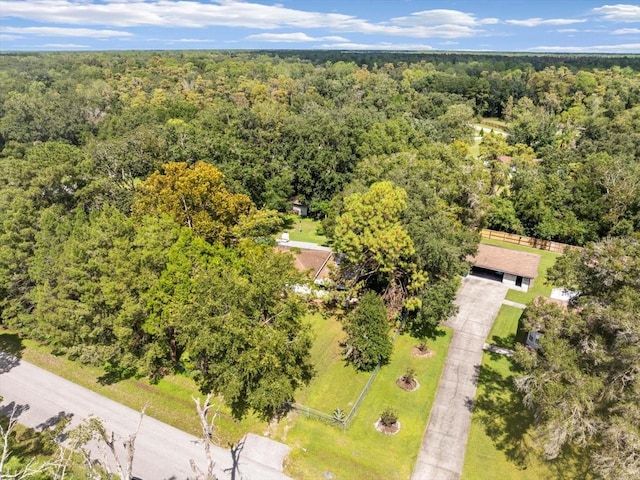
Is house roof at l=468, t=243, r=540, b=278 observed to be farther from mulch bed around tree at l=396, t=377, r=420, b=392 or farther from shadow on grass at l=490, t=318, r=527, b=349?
mulch bed around tree at l=396, t=377, r=420, b=392

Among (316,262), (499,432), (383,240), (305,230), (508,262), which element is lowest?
(305,230)

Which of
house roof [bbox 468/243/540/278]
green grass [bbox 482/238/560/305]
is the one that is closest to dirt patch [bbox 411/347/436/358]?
green grass [bbox 482/238/560/305]

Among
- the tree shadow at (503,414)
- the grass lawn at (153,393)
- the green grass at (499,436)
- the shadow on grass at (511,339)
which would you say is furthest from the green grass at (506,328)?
the grass lawn at (153,393)

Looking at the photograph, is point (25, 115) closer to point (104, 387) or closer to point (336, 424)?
point (104, 387)

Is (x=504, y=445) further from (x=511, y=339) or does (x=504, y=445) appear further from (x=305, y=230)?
(x=305, y=230)

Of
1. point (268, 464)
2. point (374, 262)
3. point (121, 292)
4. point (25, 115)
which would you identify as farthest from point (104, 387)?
point (25, 115)

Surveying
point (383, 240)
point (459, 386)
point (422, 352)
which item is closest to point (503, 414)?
point (459, 386)

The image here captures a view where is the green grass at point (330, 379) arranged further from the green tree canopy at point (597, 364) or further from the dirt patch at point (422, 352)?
the green tree canopy at point (597, 364)
